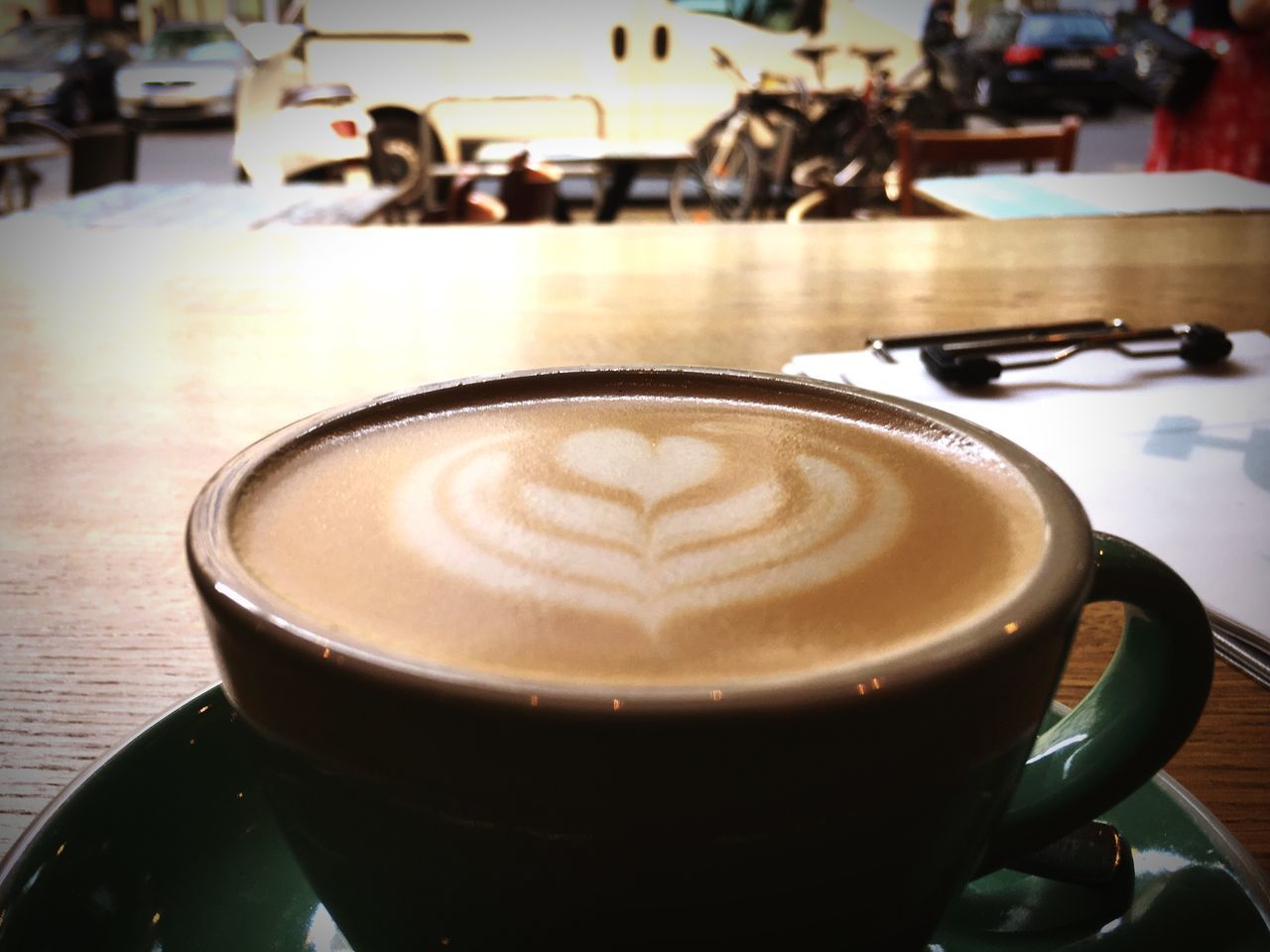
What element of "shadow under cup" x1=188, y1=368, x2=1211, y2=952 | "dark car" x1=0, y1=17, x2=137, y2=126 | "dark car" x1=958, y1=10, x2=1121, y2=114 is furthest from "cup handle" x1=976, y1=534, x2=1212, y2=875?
"dark car" x1=958, y1=10, x2=1121, y2=114

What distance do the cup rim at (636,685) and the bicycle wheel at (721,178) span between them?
4958 millimetres

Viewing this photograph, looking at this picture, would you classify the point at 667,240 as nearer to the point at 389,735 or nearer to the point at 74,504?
the point at 74,504

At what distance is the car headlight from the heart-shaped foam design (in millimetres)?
9916

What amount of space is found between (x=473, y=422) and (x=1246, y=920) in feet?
0.88

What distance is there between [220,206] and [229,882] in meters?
1.80

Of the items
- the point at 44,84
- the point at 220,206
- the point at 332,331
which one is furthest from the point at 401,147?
the point at 44,84

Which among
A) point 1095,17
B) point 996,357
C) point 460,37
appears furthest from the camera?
point 1095,17

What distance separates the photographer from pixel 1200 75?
3018 millimetres

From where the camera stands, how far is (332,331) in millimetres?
862

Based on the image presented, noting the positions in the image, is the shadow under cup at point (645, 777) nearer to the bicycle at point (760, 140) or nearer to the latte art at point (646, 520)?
the latte art at point (646, 520)

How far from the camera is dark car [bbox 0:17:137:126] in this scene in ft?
29.4

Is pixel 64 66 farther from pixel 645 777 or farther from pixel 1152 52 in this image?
pixel 645 777

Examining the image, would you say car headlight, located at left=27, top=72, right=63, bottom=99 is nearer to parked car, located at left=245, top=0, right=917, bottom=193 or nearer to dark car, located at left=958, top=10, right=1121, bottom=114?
parked car, located at left=245, top=0, right=917, bottom=193

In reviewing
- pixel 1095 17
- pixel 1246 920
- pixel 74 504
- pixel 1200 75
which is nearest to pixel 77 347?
pixel 74 504
